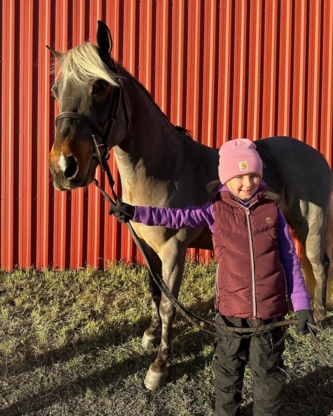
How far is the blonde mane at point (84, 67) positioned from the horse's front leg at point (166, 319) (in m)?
1.24

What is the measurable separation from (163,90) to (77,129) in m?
2.71

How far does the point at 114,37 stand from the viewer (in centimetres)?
412

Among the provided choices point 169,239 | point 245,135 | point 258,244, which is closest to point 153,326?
point 169,239

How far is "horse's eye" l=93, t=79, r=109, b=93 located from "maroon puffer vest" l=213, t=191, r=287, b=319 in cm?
90

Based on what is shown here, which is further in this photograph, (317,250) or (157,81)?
(157,81)

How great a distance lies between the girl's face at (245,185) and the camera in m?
1.70

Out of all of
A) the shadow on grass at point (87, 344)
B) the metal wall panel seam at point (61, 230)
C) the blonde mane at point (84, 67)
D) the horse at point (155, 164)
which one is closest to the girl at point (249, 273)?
the horse at point (155, 164)

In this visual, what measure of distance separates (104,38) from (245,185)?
1164 mm

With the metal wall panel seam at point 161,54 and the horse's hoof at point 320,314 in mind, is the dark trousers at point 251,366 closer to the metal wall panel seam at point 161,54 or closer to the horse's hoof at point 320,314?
the horse's hoof at point 320,314

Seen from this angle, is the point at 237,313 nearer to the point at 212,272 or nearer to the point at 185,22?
the point at 212,272

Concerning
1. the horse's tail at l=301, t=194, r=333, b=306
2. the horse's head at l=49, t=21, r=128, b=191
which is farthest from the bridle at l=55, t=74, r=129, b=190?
the horse's tail at l=301, t=194, r=333, b=306

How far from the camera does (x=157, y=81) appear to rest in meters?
4.24

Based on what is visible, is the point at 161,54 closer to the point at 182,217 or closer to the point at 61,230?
the point at 61,230

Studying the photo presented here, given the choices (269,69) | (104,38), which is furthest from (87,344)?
(269,69)
